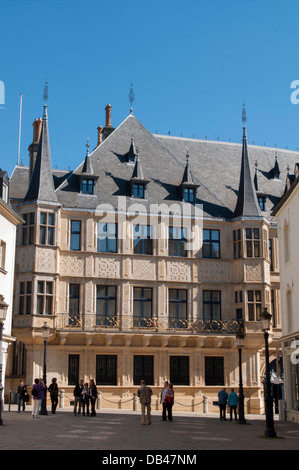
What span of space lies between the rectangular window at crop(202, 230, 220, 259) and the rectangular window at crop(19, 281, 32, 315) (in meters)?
10.7

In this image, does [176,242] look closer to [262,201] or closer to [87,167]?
[87,167]

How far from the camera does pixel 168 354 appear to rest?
36.0m

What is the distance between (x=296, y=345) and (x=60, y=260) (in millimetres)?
15489

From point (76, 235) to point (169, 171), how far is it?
8356mm

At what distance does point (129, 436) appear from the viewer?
55.9ft

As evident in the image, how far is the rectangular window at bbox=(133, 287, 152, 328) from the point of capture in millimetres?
36125

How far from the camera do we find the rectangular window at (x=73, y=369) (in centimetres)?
3472

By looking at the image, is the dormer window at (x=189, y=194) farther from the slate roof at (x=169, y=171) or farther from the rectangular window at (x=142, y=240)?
the rectangular window at (x=142, y=240)

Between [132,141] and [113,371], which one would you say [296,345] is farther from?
[132,141]

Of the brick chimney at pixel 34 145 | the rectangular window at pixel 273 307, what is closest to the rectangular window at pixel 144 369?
the rectangular window at pixel 273 307

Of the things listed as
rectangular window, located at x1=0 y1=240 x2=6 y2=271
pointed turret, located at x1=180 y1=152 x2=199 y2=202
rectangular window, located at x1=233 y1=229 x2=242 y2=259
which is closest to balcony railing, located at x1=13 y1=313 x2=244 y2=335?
rectangular window, located at x1=233 y1=229 x2=242 y2=259

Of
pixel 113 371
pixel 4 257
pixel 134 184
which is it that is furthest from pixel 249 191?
pixel 4 257

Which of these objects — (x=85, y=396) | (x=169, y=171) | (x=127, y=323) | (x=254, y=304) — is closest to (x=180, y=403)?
(x=127, y=323)

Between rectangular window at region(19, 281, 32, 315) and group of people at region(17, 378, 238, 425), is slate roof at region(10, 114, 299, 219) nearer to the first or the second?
rectangular window at region(19, 281, 32, 315)
